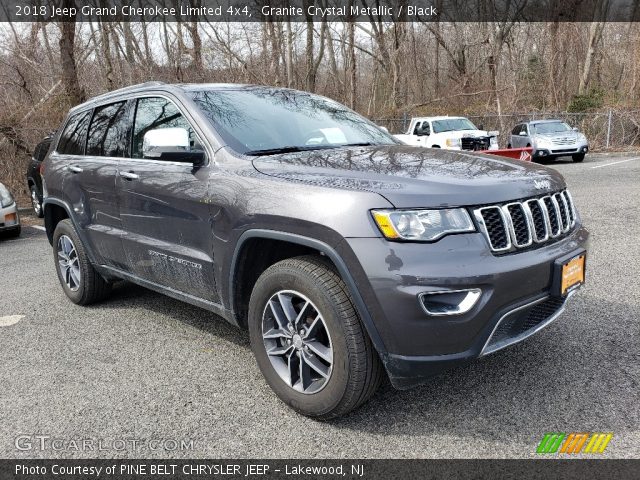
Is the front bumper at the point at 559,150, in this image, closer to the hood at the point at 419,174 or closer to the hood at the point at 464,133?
the hood at the point at 464,133

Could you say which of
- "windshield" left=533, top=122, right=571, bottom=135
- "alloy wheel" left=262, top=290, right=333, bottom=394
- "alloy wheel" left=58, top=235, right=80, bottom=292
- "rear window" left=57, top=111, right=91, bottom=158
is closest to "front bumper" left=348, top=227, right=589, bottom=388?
"alloy wheel" left=262, top=290, right=333, bottom=394

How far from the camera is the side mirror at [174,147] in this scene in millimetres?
3248

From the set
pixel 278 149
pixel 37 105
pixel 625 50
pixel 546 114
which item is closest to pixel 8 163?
pixel 37 105

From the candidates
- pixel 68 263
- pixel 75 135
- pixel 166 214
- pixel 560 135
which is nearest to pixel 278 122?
pixel 166 214

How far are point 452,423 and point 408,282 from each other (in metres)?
0.89

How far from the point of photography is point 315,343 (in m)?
2.80

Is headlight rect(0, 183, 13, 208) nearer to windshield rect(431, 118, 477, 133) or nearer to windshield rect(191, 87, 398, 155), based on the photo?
windshield rect(191, 87, 398, 155)

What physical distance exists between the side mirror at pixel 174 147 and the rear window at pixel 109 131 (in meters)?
0.90

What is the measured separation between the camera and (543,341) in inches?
143

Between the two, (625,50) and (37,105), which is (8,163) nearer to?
(37,105)

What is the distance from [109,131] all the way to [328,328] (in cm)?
275

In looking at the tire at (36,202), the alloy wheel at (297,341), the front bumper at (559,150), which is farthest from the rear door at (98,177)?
the front bumper at (559,150)

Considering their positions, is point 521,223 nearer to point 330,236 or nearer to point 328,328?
point 330,236

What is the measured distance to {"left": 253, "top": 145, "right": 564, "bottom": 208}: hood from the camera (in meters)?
2.49
